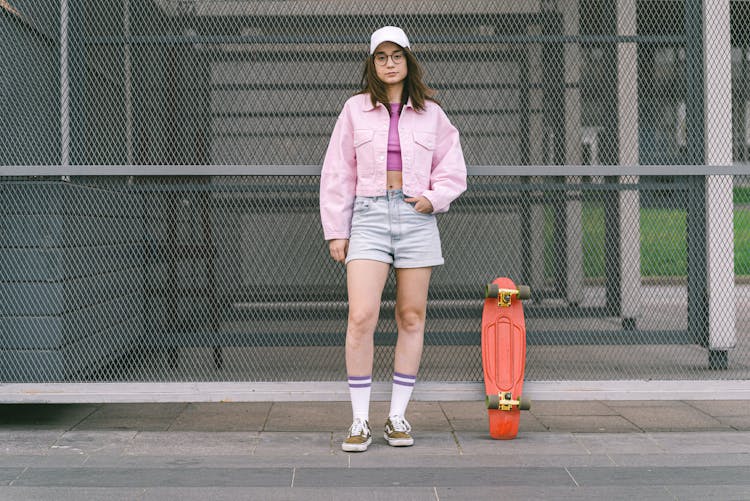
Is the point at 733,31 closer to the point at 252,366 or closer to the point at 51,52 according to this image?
the point at 252,366

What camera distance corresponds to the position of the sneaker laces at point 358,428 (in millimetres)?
3969

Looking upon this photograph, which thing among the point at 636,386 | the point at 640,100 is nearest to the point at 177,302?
the point at 636,386

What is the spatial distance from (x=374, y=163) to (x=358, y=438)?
1.30 m

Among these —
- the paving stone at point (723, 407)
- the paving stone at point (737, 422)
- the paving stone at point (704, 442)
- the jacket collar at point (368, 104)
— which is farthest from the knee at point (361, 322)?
the paving stone at point (723, 407)

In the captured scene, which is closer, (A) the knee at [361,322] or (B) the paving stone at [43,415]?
(A) the knee at [361,322]

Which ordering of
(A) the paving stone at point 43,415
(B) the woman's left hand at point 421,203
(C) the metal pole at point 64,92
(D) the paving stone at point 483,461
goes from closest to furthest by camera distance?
(D) the paving stone at point 483,461
(B) the woman's left hand at point 421,203
(C) the metal pole at point 64,92
(A) the paving stone at point 43,415

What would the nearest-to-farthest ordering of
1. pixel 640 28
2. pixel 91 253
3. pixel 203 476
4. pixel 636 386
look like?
1. pixel 203 476
2. pixel 636 386
3. pixel 91 253
4. pixel 640 28

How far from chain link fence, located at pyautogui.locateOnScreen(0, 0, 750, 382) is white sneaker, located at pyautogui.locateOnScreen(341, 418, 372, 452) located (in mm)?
845

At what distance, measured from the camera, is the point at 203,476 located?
3.64 meters

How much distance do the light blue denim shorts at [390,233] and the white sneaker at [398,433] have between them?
77 cm

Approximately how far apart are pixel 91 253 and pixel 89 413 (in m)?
0.96

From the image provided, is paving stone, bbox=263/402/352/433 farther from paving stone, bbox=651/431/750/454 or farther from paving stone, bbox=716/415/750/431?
paving stone, bbox=716/415/750/431

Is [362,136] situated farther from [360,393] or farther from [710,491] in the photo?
[710,491]

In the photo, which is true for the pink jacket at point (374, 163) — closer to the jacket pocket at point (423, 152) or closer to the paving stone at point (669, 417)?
the jacket pocket at point (423, 152)
